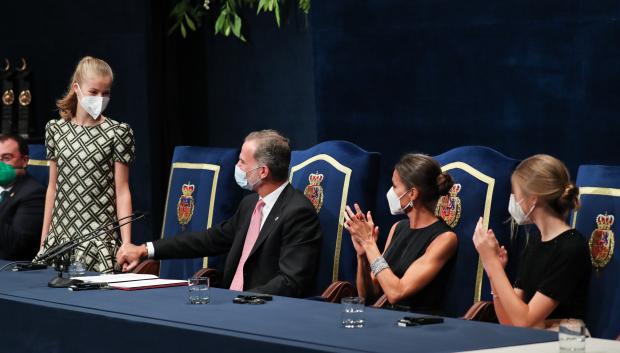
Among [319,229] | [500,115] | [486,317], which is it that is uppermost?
[500,115]

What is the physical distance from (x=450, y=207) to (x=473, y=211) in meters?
0.10

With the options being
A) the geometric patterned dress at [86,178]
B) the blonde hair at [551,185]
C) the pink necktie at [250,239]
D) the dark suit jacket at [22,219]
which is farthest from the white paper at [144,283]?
the dark suit jacket at [22,219]

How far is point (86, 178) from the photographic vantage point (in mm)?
4734

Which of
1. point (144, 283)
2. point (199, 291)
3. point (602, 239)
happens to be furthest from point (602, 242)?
point (144, 283)

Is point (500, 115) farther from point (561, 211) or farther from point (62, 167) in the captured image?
point (62, 167)

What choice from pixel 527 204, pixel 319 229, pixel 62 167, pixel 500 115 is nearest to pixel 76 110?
pixel 62 167

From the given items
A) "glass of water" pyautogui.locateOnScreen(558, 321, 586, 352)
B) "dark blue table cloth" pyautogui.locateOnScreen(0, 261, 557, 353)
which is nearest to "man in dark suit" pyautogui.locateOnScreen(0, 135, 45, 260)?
"dark blue table cloth" pyautogui.locateOnScreen(0, 261, 557, 353)

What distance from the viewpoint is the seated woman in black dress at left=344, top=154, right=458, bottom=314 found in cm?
385

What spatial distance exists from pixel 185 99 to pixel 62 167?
7.20ft

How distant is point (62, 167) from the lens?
4.76 meters

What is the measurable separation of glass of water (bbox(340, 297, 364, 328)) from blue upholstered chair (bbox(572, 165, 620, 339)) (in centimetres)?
94

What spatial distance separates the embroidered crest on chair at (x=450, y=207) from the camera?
406 cm

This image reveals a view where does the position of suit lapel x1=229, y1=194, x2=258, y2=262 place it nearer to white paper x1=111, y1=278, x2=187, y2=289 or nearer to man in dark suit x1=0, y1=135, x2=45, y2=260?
white paper x1=111, y1=278, x2=187, y2=289

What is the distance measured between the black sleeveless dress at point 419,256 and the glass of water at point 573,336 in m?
1.37
